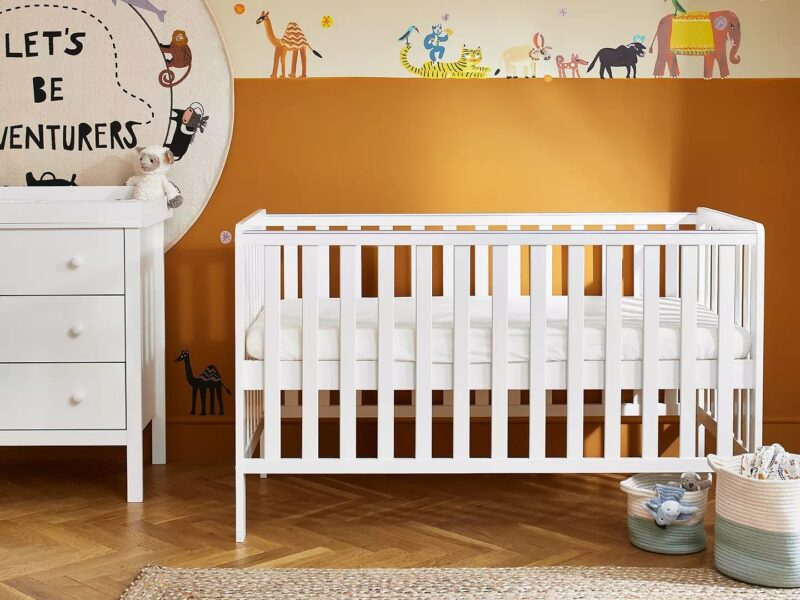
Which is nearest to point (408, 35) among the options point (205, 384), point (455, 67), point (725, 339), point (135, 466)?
point (455, 67)

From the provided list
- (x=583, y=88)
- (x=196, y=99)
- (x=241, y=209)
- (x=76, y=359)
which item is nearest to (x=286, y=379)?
(x=76, y=359)

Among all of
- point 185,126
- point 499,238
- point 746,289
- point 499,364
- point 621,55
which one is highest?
point 621,55

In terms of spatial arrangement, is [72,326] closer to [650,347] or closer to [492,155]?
[492,155]

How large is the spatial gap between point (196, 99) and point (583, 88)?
1.15 meters

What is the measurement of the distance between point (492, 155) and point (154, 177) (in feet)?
3.28

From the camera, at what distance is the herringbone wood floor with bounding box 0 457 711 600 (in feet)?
7.32

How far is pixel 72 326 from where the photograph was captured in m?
2.64

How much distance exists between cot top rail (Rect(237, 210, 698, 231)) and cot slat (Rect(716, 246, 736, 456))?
63cm

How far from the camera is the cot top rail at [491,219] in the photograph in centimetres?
297

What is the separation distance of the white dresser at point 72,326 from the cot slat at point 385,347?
696 millimetres

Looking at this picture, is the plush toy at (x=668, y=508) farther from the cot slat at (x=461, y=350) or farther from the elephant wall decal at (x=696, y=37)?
the elephant wall decal at (x=696, y=37)

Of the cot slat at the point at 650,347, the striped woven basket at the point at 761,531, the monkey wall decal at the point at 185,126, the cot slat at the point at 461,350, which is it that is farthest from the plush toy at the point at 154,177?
the striped woven basket at the point at 761,531

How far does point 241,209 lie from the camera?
311 cm

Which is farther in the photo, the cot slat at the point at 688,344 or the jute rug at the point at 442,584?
the cot slat at the point at 688,344
